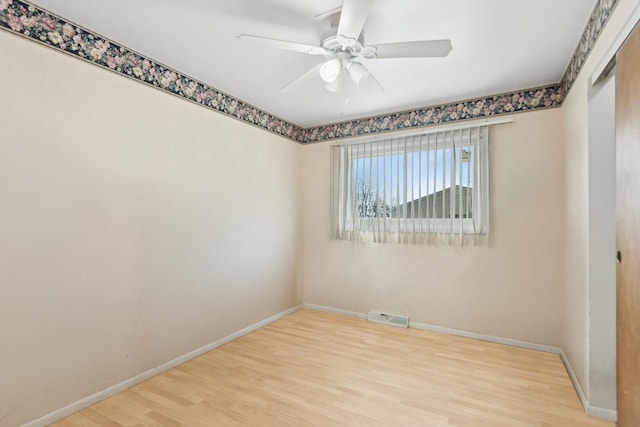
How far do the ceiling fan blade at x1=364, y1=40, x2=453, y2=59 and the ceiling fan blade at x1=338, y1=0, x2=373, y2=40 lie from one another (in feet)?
0.65

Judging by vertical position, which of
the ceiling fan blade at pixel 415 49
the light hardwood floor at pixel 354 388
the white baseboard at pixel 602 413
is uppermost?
the ceiling fan blade at pixel 415 49

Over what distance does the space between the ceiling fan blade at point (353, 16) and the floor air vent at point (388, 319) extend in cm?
281

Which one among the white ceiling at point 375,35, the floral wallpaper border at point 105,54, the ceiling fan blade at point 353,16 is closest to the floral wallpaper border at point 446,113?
the white ceiling at point 375,35

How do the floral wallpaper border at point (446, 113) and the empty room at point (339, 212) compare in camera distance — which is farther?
the floral wallpaper border at point (446, 113)

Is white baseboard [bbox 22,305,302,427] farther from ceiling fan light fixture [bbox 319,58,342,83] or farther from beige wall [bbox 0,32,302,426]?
ceiling fan light fixture [bbox 319,58,342,83]

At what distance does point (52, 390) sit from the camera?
178cm

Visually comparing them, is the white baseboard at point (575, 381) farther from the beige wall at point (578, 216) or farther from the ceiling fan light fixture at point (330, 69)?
the ceiling fan light fixture at point (330, 69)

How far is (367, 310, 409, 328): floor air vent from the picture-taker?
331 cm

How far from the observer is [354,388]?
2125 mm

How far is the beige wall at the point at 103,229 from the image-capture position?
1.67m

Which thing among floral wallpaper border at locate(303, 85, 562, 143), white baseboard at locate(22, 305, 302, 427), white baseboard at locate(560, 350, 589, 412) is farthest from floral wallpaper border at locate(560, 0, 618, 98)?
white baseboard at locate(22, 305, 302, 427)

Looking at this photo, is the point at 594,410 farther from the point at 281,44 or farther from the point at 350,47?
the point at 281,44

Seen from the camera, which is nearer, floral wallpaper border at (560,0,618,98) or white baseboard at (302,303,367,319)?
floral wallpaper border at (560,0,618,98)

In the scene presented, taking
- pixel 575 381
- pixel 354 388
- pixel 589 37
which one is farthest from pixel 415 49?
pixel 575 381
